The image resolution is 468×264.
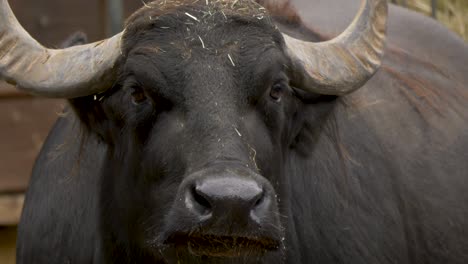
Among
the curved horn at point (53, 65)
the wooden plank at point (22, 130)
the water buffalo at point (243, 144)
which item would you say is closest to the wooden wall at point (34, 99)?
the wooden plank at point (22, 130)

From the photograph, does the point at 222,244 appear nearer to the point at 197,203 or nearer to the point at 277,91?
the point at 197,203

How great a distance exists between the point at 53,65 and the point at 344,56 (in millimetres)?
1384

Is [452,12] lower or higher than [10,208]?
higher

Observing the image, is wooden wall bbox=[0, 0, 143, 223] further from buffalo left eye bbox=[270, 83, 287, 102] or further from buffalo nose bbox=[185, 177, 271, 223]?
buffalo nose bbox=[185, 177, 271, 223]

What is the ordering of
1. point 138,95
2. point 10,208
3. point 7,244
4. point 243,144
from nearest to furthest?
point 243,144 < point 138,95 < point 10,208 < point 7,244

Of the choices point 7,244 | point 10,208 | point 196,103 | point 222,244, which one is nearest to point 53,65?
point 196,103

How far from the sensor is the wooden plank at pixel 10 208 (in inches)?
456

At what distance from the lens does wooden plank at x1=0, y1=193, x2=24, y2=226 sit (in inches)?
456

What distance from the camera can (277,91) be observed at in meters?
5.93

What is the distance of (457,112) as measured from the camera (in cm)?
769

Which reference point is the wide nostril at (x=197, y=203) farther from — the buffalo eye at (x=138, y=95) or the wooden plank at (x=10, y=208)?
the wooden plank at (x=10, y=208)

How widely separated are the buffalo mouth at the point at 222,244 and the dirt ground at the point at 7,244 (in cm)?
655

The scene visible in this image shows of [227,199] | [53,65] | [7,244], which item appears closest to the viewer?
[227,199]

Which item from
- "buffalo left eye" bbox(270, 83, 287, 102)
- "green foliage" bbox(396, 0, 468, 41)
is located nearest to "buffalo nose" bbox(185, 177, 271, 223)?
"buffalo left eye" bbox(270, 83, 287, 102)
